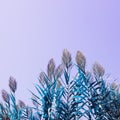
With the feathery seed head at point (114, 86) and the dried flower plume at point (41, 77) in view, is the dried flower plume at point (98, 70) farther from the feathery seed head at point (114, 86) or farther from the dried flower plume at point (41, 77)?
the dried flower plume at point (41, 77)

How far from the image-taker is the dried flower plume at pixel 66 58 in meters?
5.63

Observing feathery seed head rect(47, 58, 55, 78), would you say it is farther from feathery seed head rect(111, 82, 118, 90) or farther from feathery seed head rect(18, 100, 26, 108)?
feathery seed head rect(111, 82, 118, 90)

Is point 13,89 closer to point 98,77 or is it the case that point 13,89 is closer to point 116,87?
point 98,77

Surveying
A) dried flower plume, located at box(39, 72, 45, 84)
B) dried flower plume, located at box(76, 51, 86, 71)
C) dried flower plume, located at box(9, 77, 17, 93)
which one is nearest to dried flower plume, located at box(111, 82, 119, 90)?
dried flower plume, located at box(76, 51, 86, 71)

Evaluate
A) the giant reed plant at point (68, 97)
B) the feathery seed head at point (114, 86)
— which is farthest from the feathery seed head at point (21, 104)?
the feathery seed head at point (114, 86)

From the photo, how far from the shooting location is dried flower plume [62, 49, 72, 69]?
5633 mm

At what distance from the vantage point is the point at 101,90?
5.71 m

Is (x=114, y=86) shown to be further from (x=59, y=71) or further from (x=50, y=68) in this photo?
(x=50, y=68)

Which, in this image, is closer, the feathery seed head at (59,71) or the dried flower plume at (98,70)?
the feathery seed head at (59,71)

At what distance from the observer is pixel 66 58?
18.8ft

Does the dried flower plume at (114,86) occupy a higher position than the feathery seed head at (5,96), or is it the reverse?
the dried flower plume at (114,86)

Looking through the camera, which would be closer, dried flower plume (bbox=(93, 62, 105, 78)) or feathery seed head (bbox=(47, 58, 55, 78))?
feathery seed head (bbox=(47, 58, 55, 78))

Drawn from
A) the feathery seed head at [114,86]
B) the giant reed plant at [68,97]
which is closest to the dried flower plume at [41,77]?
the giant reed plant at [68,97]

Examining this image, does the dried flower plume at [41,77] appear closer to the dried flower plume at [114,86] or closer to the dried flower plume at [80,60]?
the dried flower plume at [80,60]
